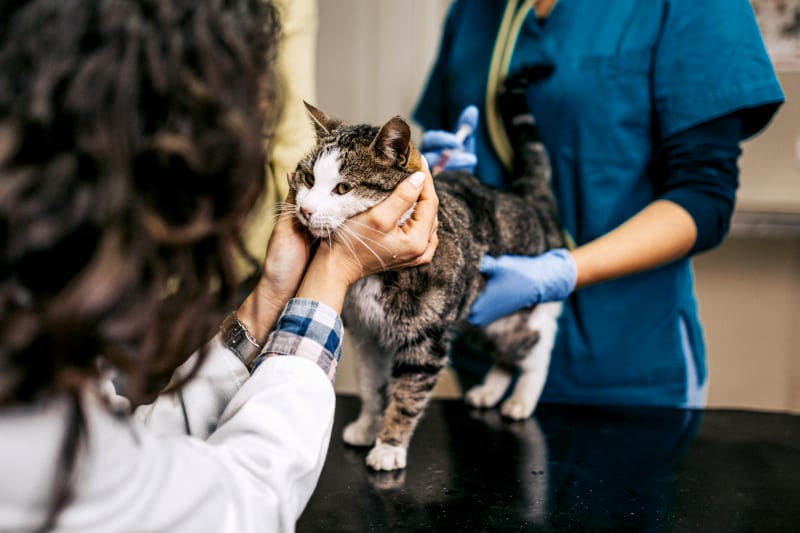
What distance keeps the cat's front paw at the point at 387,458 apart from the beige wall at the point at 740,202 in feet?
4.60

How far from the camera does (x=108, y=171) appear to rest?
449 mm

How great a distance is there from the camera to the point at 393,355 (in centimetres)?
110

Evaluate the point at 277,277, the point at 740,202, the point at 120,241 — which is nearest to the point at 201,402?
the point at 277,277

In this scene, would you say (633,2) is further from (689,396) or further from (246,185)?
(246,185)

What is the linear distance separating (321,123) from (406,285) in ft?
0.97

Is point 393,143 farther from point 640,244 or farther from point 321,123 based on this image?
point 640,244

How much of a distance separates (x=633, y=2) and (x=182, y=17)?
108cm

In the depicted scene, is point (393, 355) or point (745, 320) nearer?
point (393, 355)

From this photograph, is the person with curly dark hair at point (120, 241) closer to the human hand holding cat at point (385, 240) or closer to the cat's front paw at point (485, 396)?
the human hand holding cat at point (385, 240)

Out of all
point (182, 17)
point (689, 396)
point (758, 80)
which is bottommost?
point (689, 396)

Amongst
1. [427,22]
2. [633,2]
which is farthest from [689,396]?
[427,22]

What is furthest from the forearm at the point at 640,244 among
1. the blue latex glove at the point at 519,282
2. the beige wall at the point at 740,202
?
the beige wall at the point at 740,202

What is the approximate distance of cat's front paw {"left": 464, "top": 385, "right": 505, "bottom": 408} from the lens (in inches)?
50.9

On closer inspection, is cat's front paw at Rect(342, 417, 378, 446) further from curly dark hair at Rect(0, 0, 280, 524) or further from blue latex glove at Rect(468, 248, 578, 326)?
curly dark hair at Rect(0, 0, 280, 524)
